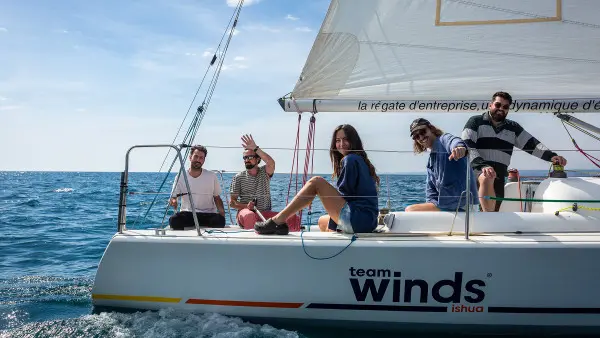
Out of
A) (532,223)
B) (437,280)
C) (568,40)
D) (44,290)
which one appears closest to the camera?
(437,280)

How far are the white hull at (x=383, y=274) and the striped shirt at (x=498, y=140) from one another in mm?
679

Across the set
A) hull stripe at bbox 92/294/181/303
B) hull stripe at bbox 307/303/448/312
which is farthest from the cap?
hull stripe at bbox 92/294/181/303

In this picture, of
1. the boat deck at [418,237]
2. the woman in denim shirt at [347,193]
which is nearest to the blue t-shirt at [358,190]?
the woman in denim shirt at [347,193]

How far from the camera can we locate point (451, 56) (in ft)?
13.5

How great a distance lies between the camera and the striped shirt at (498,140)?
13.5 feet

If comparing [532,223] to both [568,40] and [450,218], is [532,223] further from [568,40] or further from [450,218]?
[568,40]

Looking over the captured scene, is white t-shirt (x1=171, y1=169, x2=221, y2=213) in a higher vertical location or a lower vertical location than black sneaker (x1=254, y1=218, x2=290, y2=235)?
higher

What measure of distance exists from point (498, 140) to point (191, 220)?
260 centimetres

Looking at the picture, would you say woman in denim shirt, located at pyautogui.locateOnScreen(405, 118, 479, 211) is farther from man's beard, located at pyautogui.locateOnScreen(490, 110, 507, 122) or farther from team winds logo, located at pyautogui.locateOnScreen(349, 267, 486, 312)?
team winds logo, located at pyautogui.locateOnScreen(349, 267, 486, 312)

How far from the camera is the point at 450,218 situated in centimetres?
365

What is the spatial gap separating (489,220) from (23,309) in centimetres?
370

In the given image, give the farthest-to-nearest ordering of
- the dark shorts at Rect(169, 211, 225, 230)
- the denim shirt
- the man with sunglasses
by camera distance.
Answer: the man with sunglasses < the dark shorts at Rect(169, 211, 225, 230) < the denim shirt

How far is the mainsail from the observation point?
4.01m

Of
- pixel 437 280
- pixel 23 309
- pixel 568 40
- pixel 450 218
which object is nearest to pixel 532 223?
pixel 450 218
